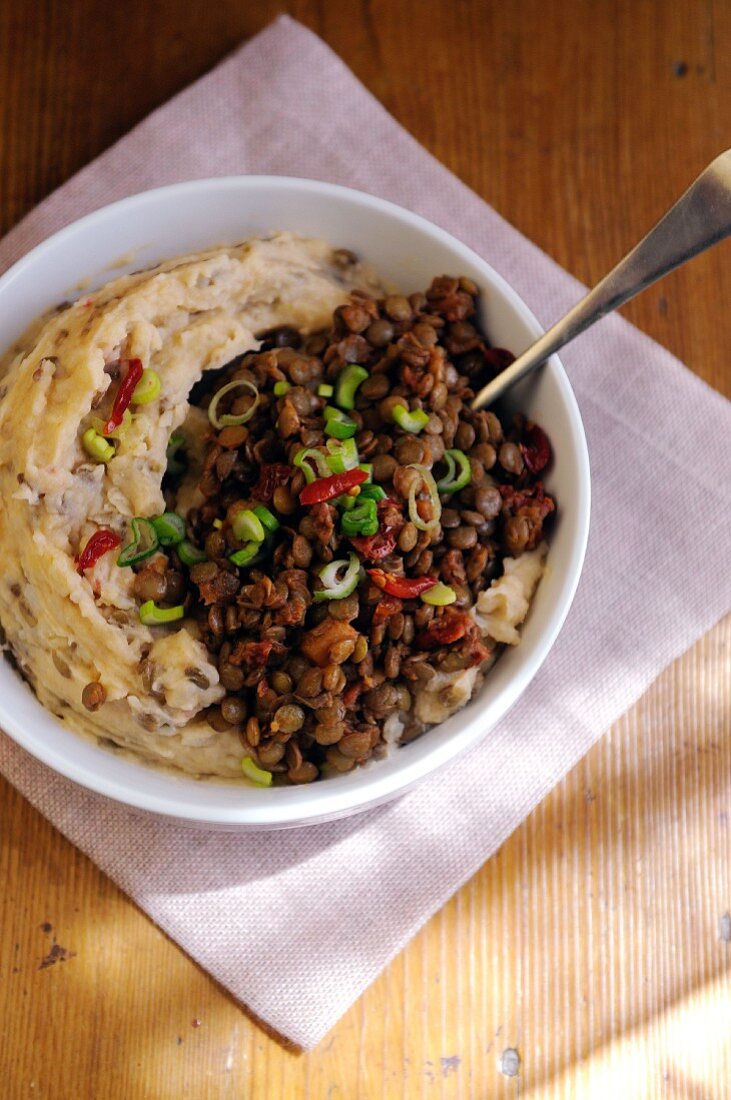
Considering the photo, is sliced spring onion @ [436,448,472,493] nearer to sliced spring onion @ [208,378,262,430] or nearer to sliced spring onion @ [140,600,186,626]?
sliced spring onion @ [208,378,262,430]

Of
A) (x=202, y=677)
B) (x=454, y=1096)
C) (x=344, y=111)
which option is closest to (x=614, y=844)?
(x=454, y=1096)

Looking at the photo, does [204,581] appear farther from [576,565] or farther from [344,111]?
[344,111]

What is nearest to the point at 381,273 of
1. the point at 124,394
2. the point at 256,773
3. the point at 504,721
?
the point at 124,394

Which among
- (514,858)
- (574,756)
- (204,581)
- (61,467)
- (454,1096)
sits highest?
(61,467)

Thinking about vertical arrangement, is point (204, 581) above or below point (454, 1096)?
above

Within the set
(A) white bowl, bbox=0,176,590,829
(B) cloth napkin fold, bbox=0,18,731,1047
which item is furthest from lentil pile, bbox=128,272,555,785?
(B) cloth napkin fold, bbox=0,18,731,1047

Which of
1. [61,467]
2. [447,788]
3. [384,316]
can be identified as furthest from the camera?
[447,788]

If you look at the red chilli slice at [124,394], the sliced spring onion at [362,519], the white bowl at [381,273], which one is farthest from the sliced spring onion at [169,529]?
the white bowl at [381,273]
